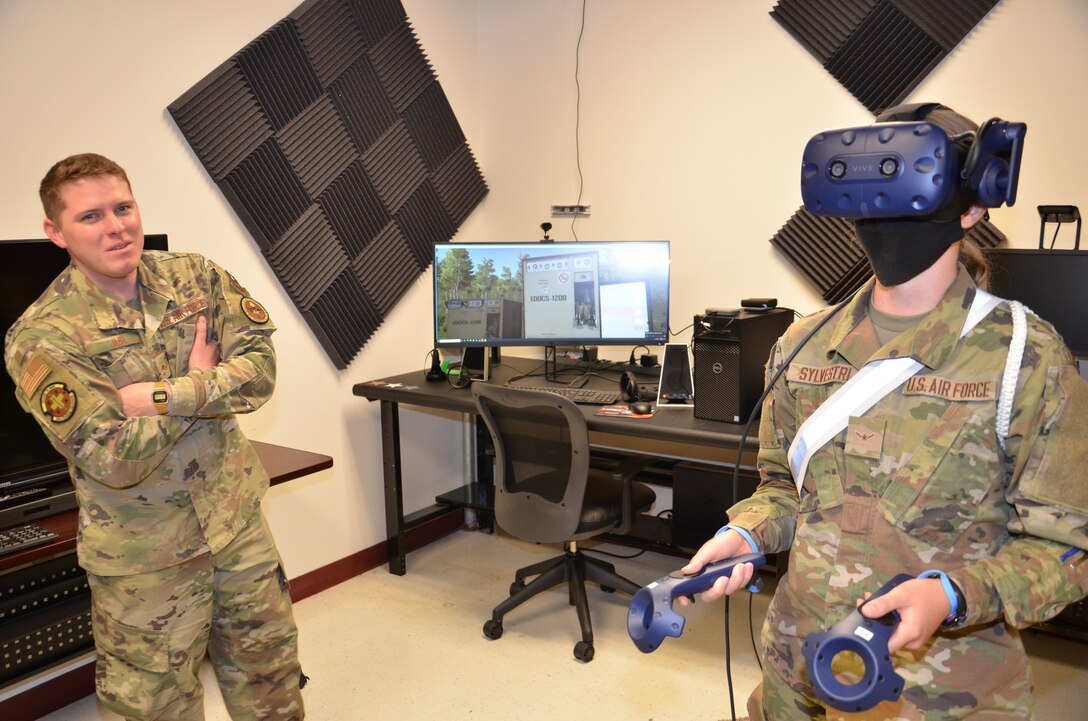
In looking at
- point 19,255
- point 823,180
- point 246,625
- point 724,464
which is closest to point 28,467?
point 19,255

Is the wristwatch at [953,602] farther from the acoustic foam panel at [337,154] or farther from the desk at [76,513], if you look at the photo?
the acoustic foam panel at [337,154]

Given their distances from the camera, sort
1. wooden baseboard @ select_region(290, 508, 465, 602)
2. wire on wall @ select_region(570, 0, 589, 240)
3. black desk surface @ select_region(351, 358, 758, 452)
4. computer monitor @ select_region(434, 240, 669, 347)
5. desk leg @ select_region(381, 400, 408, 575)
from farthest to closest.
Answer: wire on wall @ select_region(570, 0, 589, 240)
desk leg @ select_region(381, 400, 408, 575)
wooden baseboard @ select_region(290, 508, 465, 602)
computer monitor @ select_region(434, 240, 669, 347)
black desk surface @ select_region(351, 358, 758, 452)

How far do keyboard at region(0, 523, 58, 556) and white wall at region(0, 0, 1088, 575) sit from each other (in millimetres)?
866

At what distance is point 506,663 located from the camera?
2842mm

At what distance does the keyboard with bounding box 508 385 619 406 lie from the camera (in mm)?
2980

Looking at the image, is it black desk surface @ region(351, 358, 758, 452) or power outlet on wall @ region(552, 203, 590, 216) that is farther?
power outlet on wall @ region(552, 203, 590, 216)

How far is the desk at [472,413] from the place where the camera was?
8.80 ft

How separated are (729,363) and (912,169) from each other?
1709mm

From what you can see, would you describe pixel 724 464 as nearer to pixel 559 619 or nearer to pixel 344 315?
pixel 559 619

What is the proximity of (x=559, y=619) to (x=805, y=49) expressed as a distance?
2.36 metres

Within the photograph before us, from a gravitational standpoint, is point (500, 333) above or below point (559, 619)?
above

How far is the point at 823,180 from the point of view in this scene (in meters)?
1.04

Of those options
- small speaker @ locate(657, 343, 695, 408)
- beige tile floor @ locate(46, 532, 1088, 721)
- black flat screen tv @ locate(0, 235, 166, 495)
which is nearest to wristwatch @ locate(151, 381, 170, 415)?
black flat screen tv @ locate(0, 235, 166, 495)

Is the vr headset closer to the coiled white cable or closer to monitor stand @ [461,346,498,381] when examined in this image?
the coiled white cable
